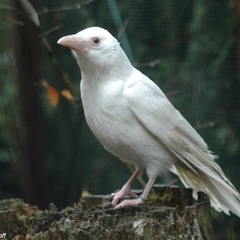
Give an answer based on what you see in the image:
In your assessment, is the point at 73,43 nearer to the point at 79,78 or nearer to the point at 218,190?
the point at 218,190

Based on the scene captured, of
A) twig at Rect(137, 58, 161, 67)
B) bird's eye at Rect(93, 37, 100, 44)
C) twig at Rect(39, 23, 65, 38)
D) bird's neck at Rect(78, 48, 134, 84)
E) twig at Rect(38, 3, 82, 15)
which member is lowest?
twig at Rect(137, 58, 161, 67)

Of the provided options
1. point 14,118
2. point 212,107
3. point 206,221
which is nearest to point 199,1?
point 212,107

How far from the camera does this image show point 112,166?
513 cm

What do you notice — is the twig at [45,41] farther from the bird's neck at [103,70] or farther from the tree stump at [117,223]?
the tree stump at [117,223]

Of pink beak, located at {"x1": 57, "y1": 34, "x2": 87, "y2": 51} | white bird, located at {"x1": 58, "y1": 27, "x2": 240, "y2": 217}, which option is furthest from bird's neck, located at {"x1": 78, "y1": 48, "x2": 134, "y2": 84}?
pink beak, located at {"x1": 57, "y1": 34, "x2": 87, "y2": 51}

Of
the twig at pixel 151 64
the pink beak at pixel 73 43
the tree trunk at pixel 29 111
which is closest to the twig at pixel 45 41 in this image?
the tree trunk at pixel 29 111

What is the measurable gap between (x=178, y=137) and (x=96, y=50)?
21.2 inches

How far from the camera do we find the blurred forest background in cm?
485

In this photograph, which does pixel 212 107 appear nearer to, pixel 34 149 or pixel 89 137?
pixel 89 137

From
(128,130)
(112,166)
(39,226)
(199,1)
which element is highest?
(199,1)

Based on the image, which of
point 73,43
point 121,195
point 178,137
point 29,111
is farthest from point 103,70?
point 29,111

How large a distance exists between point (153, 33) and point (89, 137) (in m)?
0.82

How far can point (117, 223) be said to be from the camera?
2.85 meters

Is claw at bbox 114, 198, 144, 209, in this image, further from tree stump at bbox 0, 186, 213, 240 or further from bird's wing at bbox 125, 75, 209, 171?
A: bird's wing at bbox 125, 75, 209, 171
